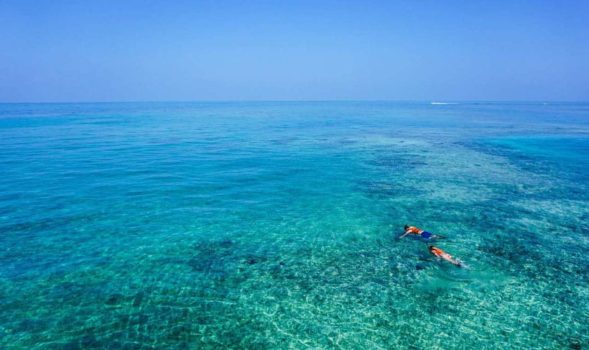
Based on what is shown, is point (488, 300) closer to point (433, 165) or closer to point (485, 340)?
point (485, 340)

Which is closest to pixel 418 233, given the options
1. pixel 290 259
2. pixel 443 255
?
pixel 443 255

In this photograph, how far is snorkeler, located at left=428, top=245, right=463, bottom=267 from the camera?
13062 millimetres

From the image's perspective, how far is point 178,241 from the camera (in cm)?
1502

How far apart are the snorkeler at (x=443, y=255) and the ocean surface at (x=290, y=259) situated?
0.26 metres

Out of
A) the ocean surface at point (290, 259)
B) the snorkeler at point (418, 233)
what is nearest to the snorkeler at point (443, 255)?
the ocean surface at point (290, 259)

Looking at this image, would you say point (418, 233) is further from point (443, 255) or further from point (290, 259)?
point (290, 259)

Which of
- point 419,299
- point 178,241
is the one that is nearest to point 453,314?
point 419,299

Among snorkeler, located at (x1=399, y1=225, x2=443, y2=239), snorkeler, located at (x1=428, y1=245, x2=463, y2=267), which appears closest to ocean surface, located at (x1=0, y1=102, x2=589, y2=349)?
snorkeler, located at (x1=428, y1=245, x2=463, y2=267)

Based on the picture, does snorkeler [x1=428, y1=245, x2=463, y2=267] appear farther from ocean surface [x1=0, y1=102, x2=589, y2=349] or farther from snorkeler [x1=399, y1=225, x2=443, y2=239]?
snorkeler [x1=399, y1=225, x2=443, y2=239]

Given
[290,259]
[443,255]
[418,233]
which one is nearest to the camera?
[443,255]

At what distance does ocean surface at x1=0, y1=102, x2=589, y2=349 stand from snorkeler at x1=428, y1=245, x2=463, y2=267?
257mm

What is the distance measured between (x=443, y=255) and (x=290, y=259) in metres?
6.15

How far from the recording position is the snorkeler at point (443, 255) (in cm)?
1306

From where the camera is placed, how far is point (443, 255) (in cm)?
1351
